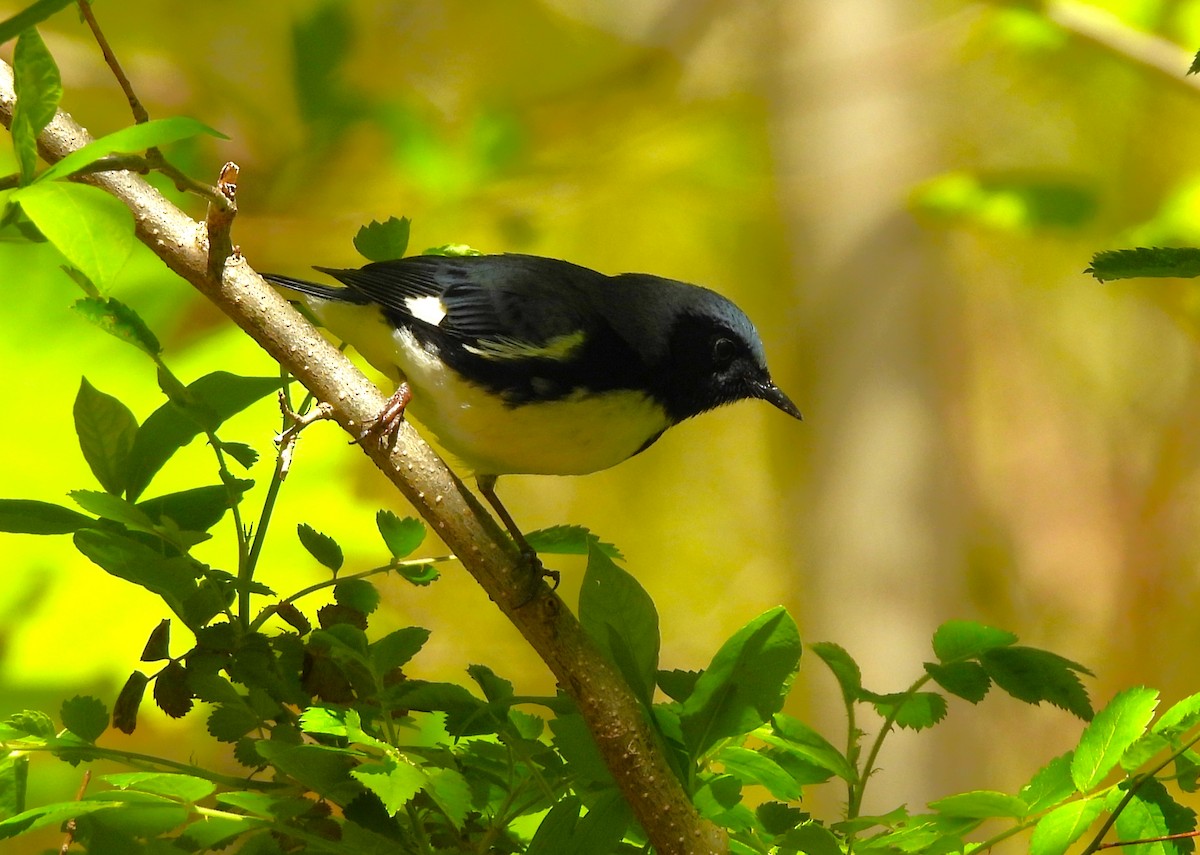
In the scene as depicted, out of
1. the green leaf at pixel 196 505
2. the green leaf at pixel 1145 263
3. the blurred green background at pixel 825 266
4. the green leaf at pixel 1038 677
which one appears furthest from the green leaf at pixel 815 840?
the blurred green background at pixel 825 266

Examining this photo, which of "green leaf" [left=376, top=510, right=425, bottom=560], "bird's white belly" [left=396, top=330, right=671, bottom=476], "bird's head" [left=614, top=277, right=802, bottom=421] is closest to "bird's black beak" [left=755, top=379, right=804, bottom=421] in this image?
"bird's head" [left=614, top=277, right=802, bottom=421]

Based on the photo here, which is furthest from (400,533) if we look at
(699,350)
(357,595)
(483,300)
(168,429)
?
(699,350)

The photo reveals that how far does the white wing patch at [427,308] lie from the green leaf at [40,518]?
0.64 meters

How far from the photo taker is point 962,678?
0.69m

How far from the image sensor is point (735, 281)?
9.98 feet

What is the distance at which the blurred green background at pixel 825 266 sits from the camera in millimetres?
2256

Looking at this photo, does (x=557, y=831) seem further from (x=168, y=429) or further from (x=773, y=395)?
(x=773, y=395)

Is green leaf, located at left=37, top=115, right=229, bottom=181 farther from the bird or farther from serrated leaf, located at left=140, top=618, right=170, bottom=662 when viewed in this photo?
the bird

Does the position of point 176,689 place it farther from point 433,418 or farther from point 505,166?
point 505,166

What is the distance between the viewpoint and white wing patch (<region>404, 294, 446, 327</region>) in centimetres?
129

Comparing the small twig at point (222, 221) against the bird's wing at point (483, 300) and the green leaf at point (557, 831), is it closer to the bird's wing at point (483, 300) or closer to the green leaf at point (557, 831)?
the green leaf at point (557, 831)

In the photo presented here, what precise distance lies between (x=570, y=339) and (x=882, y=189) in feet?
5.51

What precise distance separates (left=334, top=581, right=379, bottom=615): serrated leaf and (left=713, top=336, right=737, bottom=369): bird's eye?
0.78m

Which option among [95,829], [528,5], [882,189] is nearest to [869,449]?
[882,189]
